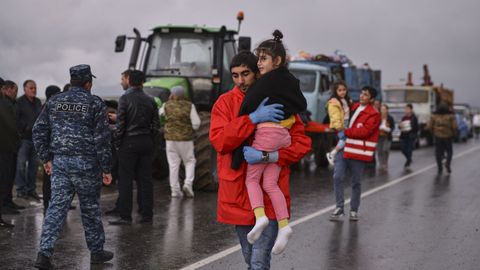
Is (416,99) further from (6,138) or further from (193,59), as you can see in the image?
(6,138)

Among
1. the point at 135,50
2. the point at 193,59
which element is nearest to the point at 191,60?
the point at 193,59

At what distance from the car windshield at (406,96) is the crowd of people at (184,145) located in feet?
76.1

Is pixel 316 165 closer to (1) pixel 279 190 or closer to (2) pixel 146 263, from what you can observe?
(2) pixel 146 263

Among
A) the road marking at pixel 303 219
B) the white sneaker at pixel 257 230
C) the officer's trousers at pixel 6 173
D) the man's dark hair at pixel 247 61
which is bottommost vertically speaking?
the road marking at pixel 303 219

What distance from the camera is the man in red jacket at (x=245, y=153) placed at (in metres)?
5.55

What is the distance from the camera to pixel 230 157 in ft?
18.6

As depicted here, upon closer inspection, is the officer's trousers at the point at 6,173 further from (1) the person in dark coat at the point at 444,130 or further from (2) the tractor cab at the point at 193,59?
(1) the person in dark coat at the point at 444,130

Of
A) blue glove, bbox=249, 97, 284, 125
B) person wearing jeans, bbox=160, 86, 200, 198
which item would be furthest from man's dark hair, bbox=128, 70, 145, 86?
blue glove, bbox=249, 97, 284, 125

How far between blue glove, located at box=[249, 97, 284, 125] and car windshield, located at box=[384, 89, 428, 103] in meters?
30.6

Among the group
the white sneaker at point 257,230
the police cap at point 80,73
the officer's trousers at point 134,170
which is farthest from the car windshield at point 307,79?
the white sneaker at point 257,230

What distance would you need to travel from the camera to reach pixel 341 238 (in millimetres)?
9906

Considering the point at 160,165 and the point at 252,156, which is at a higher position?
the point at 252,156

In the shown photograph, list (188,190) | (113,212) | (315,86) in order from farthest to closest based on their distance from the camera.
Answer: (315,86)
(188,190)
(113,212)

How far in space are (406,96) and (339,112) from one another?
24913mm
